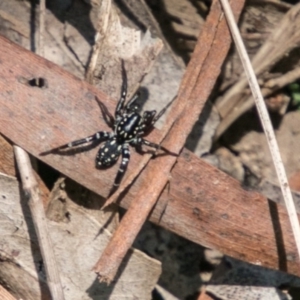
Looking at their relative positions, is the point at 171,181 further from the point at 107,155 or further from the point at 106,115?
the point at 106,115

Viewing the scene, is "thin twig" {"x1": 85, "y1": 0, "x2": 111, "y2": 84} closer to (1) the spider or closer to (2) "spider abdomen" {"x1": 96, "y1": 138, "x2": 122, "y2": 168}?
(1) the spider

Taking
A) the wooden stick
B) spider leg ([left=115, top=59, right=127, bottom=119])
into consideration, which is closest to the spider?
spider leg ([left=115, top=59, right=127, bottom=119])

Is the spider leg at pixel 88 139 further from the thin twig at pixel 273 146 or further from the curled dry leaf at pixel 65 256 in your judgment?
the thin twig at pixel 273 146

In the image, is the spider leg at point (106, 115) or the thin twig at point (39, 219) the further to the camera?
the spider leg at point (106, 115)

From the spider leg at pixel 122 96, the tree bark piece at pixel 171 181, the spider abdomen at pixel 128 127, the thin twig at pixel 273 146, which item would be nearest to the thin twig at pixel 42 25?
the tree bark piece at pixel 171 181

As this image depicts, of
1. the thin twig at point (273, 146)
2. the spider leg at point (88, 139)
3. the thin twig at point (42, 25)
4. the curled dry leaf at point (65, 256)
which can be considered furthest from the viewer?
the thin twig at point (42, 25)

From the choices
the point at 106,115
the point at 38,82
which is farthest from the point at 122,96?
the point at 38,82
